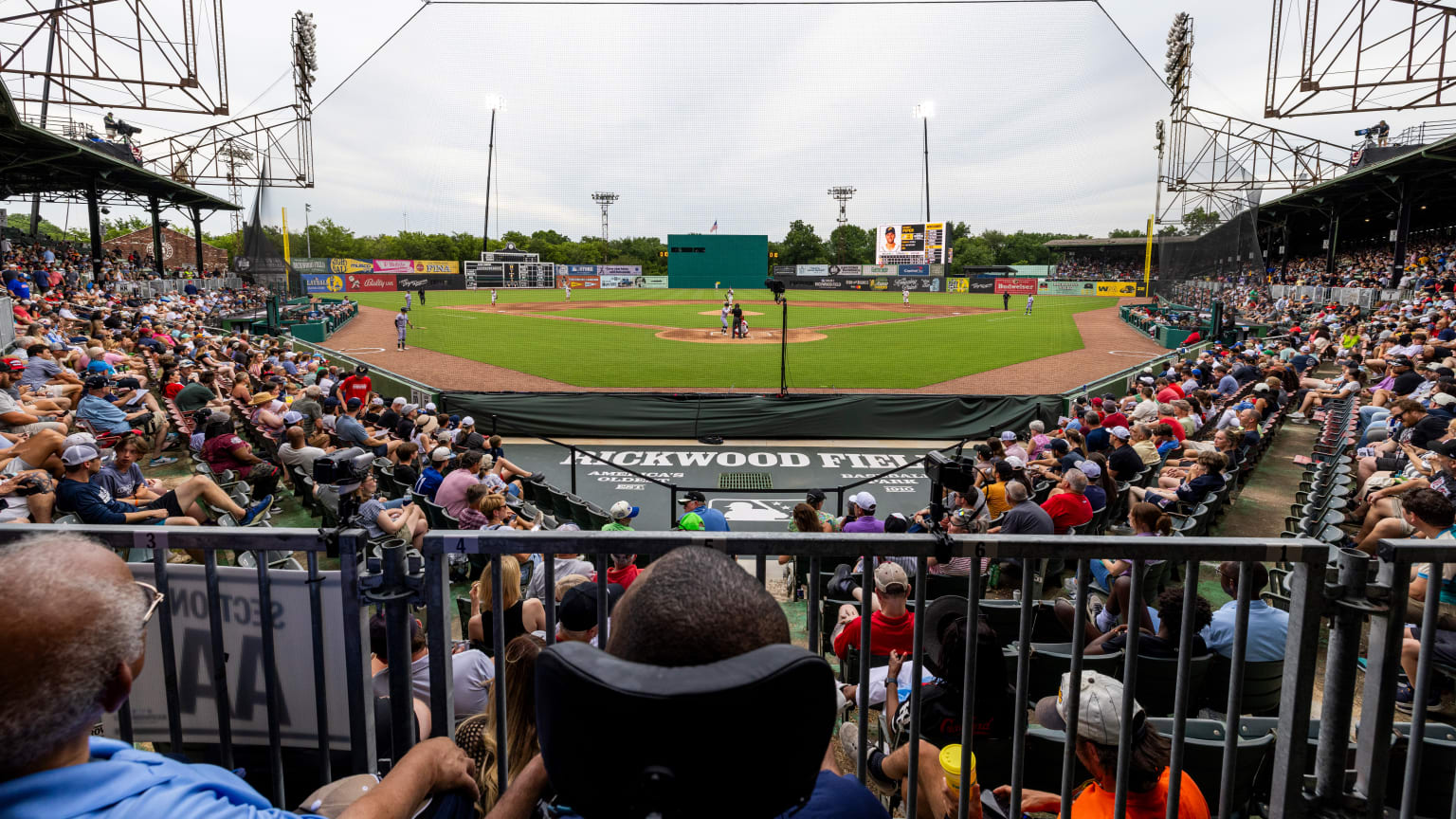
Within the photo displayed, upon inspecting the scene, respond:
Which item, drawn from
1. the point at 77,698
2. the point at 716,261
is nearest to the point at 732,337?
the point at 77,698

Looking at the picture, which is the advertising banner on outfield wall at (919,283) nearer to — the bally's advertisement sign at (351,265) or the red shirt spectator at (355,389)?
the bally's advertisement sign at (351,265)

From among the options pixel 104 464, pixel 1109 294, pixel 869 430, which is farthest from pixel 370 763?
pixel 1109 294

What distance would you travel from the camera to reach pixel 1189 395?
1548cm

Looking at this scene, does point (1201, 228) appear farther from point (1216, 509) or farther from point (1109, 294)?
point (1216, 509)

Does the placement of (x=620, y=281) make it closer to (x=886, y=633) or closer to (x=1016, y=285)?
(x=1016, y=285)

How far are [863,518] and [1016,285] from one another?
7167 cm

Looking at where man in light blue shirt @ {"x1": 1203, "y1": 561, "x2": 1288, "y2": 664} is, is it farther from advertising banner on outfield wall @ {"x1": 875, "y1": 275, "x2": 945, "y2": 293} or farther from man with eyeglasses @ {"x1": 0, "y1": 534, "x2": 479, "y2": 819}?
advertising banner on outfield wall @ {"x1": 875, "y1": 275, "x2": 945, "y2": 293}

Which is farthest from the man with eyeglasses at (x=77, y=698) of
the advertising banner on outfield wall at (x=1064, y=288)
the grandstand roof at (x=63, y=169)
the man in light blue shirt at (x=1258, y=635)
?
the advertising banner on outfield wall at (x=1064, y=288)

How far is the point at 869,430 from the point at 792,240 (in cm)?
8295

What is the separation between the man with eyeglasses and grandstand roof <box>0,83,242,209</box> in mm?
23787

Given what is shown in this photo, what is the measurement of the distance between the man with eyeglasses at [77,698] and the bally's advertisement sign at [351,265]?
3153 inches

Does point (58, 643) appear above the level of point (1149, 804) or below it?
above

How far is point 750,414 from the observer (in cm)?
1784

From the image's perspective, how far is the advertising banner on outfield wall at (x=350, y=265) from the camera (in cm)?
7294
